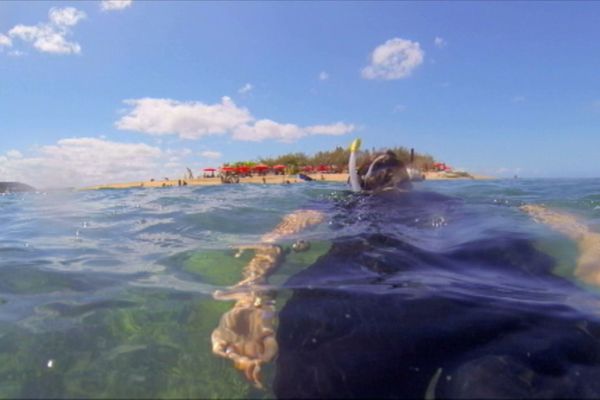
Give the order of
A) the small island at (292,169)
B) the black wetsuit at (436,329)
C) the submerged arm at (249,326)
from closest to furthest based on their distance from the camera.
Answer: the black wetsuit at (436,329), the submerged arm at (249,326), the small island at (292,169)

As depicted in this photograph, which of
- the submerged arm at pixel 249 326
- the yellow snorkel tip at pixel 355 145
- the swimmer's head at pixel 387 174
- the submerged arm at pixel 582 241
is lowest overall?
the submerged arm at pixel 249 326

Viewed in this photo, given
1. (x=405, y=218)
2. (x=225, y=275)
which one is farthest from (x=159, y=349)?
(x=405, y=218)

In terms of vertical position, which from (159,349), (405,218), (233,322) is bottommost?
(159,349)

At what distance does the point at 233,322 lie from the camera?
2.35 meters

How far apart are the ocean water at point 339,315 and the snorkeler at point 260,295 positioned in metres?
0.07

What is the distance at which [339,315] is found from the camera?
2221 mm

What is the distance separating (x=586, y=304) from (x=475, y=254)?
975 millimetres

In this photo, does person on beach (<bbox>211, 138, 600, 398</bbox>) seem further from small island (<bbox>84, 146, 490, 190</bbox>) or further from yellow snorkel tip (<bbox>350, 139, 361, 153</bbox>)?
small island (<bbox>84, 146, 490, 190</bbox>)

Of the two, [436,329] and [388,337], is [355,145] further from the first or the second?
[388,337]

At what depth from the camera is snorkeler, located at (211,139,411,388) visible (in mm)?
2062

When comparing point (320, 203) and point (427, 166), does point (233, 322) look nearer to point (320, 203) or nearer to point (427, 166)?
point (320, 203)

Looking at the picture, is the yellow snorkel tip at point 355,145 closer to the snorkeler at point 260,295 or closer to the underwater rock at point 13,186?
the snorkeler at point 260,295

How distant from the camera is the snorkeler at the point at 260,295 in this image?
6.77 feet

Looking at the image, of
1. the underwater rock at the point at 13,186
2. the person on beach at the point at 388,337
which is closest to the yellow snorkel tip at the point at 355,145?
the person on beach at the point at 388,337
